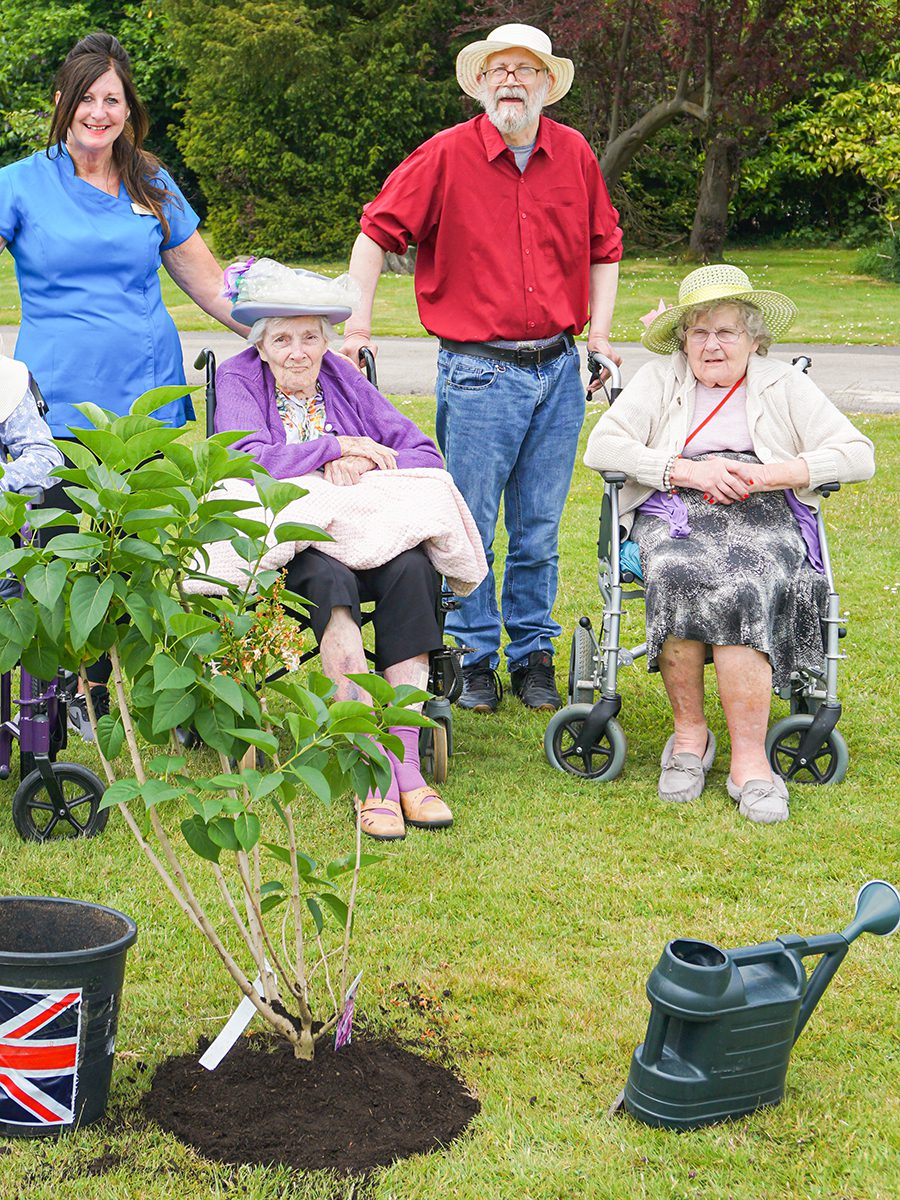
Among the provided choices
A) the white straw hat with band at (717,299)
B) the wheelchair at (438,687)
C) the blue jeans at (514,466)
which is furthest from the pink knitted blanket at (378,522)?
the white straw hat with band at (717,299)

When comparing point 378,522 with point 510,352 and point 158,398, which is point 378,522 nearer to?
point 510,352

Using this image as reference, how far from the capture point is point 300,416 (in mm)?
4207

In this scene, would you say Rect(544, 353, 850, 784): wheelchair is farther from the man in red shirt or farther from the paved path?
the paved path

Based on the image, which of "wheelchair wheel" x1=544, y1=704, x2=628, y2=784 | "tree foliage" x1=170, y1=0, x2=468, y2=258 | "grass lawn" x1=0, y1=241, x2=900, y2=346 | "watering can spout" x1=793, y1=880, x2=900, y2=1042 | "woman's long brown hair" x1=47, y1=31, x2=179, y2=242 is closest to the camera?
"watering can spout" x1=793, y1=880, x2=900, y2=1042

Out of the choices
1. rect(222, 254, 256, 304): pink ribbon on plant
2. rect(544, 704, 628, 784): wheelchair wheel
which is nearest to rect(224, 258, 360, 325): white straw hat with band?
rect(222, 254, 256, 304): pink ribbon on plant

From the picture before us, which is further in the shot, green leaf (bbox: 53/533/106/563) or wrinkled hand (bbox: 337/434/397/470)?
wrinkled hand (bbox: 337/434/397/470)

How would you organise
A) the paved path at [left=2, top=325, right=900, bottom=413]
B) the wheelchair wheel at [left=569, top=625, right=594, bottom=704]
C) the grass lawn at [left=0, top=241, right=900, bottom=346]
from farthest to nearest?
1. the grass lawn at [left=0, top=241, right=900, bottom=346]
2. the paved path at [left=2, top=325, right=900, bottom=413]
3. the wheelchair wheel at [left=569, top=625, right=594, bottom=704]

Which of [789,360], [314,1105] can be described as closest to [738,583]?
[314,1105]

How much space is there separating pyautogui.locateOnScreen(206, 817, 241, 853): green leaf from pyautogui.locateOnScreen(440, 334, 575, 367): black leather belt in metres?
2.62

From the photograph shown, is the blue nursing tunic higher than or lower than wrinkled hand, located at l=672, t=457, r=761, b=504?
higher

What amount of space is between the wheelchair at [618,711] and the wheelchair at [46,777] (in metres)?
1.37

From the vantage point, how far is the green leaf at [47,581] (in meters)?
2.07

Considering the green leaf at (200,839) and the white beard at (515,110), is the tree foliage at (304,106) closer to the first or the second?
the white beard at (515,110)

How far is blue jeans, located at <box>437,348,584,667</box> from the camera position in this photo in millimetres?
4578
